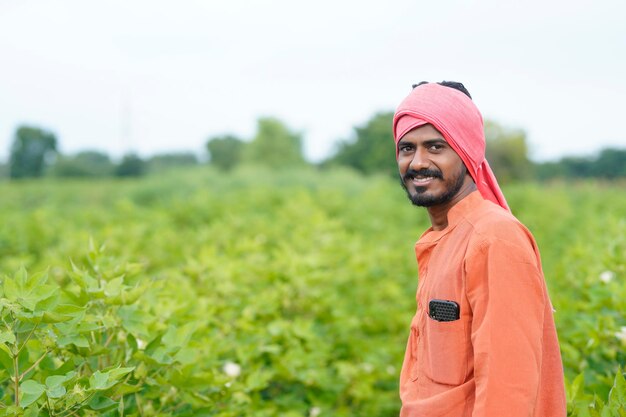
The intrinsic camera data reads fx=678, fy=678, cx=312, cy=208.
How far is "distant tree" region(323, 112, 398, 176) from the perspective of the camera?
29141 mm

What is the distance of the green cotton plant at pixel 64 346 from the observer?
72.4 inches

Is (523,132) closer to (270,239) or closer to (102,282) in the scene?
(270,239)

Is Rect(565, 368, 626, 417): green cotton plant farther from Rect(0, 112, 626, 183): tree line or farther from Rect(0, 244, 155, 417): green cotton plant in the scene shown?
Rect(0, 112, 626, 183): tree line

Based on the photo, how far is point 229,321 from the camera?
12.4ft

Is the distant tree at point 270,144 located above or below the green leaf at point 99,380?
above

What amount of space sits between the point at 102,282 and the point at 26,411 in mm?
629

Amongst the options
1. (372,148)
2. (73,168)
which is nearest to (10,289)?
(372,148)

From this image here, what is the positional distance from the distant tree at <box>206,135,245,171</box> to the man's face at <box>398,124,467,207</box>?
238ft

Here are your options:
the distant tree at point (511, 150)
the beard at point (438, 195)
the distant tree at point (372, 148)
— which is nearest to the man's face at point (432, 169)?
the beard at point (438, 195)

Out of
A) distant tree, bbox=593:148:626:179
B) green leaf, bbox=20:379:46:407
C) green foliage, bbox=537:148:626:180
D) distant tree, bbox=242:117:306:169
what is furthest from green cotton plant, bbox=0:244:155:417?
distant tree, bbox=242:117:306:169

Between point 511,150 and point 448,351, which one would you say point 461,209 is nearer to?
point 448,351

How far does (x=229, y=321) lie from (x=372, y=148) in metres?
28.9

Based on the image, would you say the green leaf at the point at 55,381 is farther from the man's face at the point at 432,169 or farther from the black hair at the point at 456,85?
the black hair at the point at 456,85

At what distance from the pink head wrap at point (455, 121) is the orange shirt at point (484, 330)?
0.34 feet
